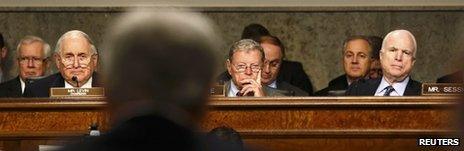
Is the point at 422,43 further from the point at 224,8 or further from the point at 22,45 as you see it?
the point at 22,45

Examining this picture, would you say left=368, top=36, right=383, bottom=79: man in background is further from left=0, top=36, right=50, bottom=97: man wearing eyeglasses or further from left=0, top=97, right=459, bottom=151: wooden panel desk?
left=0, top=36, right=50, bottom=97: man wearing eyeglasses

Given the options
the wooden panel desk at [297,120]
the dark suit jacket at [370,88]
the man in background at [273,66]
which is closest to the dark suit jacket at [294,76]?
the man in background at [273,66]

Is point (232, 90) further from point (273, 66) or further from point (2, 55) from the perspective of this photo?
point (2, 55)

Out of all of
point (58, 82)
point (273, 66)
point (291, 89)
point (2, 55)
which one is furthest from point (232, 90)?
point (2, 55)

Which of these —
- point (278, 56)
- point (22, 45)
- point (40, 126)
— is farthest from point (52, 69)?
point (40, 126)

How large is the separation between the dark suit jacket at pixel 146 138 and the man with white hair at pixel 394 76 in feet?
16.6

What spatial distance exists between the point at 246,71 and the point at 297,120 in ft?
A: 2.09

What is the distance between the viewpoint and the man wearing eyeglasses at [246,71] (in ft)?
23.2

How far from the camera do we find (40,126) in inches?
261

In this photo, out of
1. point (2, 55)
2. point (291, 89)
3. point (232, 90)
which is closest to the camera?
point (232, 90)

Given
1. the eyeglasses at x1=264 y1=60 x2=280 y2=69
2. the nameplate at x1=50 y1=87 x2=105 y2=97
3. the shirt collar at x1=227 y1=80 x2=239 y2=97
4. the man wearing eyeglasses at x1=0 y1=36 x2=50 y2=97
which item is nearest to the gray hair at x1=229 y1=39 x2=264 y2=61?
the shirt collar at x1=227 y1=80 x2=239 y2=97

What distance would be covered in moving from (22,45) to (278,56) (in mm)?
1630

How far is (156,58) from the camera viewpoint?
6.75ft

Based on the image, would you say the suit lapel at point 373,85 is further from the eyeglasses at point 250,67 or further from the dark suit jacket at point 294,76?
the dark suit jacket at point 294,76
